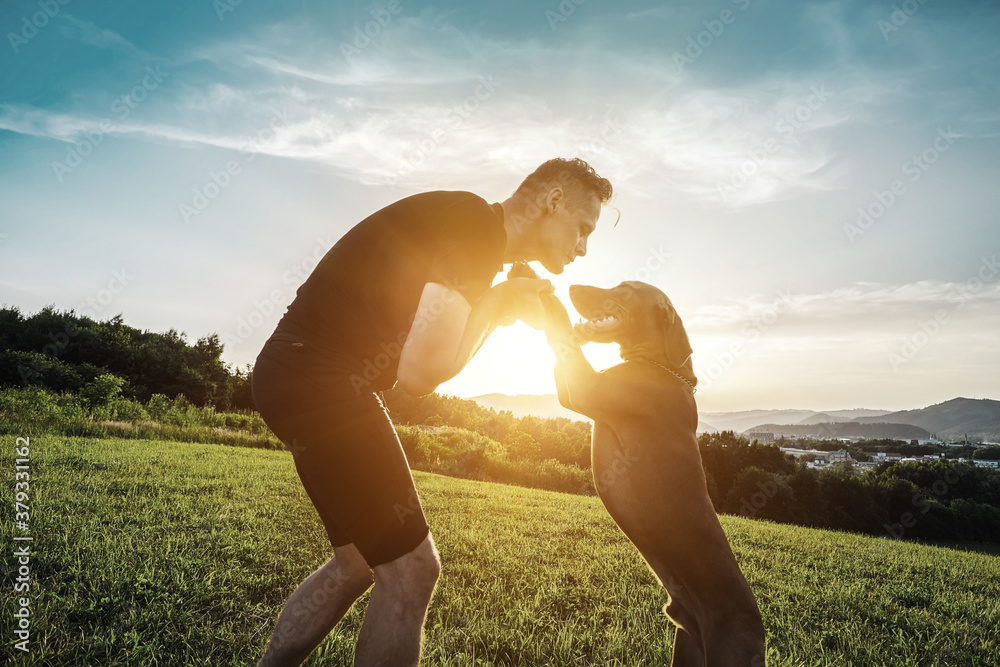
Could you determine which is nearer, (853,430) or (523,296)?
(523,296)

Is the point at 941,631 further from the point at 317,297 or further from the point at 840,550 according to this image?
the point at 317,297

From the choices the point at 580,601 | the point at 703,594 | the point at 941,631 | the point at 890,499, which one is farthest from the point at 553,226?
the point at 890,499

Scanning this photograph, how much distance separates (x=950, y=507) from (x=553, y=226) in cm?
3957

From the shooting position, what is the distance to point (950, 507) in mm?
29234

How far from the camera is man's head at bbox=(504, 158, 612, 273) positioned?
218 centimetres

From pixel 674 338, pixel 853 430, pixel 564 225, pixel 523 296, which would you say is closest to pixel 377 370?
pixel 523 296

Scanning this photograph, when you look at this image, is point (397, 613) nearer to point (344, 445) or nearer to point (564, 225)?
point (344, 445)

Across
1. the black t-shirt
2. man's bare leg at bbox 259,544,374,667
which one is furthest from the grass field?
the black t-shirt

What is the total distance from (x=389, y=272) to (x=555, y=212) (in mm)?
822

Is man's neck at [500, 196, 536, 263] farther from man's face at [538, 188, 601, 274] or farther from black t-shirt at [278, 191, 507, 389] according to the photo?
black t-shirt at [278, 191, 507, 389]

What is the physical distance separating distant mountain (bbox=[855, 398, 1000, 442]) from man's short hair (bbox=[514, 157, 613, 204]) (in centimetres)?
19552

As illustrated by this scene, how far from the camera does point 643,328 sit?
7.94ft

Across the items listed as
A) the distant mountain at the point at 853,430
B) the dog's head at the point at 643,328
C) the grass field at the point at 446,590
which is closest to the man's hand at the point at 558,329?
the dog's head at the point at 643,328

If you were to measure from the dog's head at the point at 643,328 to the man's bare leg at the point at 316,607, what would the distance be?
1.49 m
